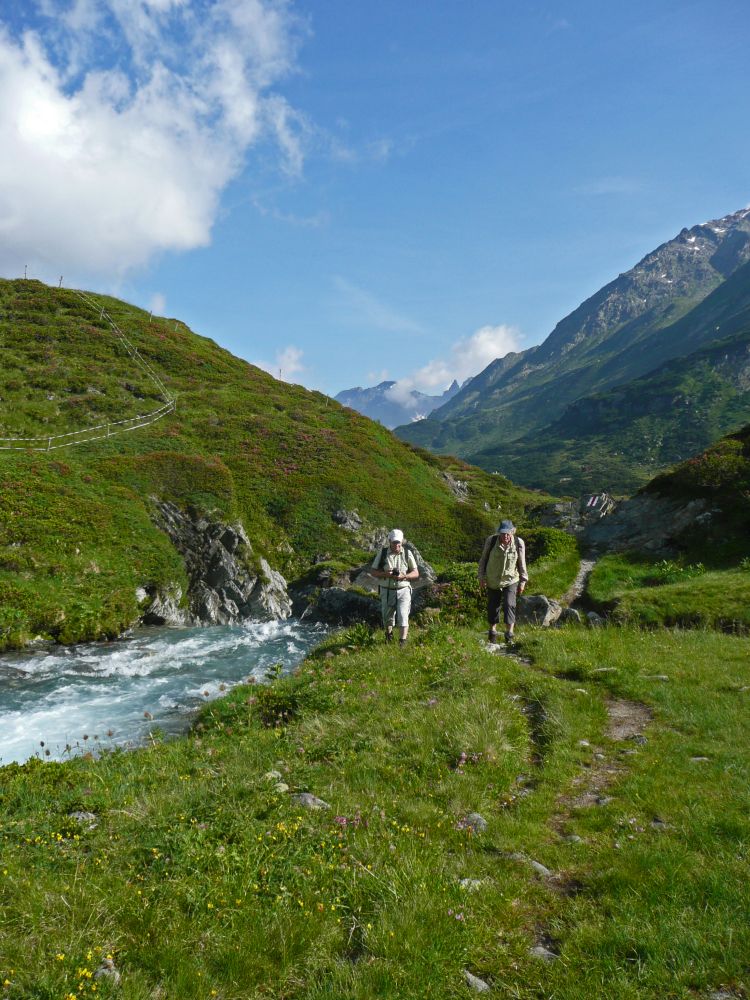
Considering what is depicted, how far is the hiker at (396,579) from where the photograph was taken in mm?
15016

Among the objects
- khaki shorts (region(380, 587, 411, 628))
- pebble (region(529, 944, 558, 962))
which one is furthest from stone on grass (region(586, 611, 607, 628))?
pebble (region(529, 944, 558, 962))

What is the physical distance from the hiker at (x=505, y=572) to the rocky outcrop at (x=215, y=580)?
22.5m

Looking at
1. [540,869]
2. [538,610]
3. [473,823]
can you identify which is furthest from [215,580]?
[540,869]

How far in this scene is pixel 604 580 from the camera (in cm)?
2447


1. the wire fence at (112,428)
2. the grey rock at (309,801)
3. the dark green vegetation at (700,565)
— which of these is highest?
the wire fence at (112,428)

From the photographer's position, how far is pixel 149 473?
42.2 m

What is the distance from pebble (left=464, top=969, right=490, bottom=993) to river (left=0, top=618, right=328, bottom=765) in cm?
827

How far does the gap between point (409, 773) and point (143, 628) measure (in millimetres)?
26299

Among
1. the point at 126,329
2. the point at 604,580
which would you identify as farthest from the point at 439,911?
the point at 126,329

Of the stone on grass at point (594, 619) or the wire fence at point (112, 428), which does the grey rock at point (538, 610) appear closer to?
the stone on grass at point (594, 619)

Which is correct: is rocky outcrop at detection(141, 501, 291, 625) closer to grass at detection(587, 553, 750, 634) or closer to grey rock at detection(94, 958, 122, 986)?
grass at detection(587, 553, 750, 634)

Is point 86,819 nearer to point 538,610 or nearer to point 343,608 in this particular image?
point 538,610

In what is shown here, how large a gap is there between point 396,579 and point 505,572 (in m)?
3.20

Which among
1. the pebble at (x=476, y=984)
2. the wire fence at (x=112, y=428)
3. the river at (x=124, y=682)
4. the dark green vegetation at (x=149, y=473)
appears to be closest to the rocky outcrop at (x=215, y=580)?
the dark green vegetation at (x=149, y=473)
